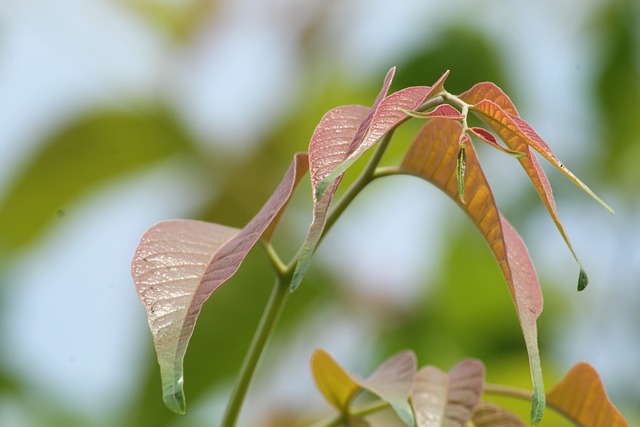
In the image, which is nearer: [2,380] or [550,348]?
[2,380]

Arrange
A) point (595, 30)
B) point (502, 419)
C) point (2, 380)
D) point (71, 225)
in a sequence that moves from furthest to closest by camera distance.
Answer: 1. point (595, 30)
2. point (71, 225)
3. point (2, 380)
4. point (502, 419)

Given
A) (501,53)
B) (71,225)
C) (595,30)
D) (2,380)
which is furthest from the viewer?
(595,30)

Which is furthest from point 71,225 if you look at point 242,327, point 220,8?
point 220,8

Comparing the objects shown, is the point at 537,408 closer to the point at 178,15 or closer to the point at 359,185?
the point at 359,185

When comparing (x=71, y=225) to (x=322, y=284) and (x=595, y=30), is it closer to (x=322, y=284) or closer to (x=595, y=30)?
(x=322, y=284)

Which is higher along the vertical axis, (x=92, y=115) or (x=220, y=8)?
(x=220, y=8)

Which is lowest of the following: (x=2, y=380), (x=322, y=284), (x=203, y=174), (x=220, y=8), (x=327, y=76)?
(x=2, y=380)

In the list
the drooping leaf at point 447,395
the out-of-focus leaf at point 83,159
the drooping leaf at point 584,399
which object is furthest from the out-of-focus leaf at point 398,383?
the out-of-focus leaf at point 83,159

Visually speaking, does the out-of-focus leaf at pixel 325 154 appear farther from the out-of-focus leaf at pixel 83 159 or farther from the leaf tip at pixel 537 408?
the out-of-focus leaf at pixel 83 159
